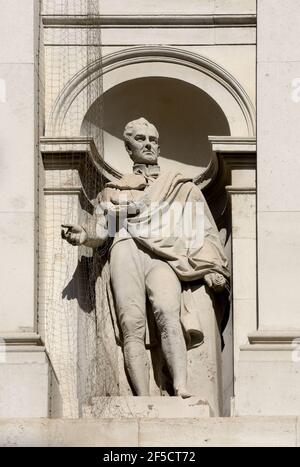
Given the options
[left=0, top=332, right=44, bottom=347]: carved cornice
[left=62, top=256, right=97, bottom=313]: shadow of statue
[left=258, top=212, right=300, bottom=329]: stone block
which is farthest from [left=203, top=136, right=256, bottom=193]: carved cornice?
[left=0, top=332, right=44, bottom=347]: carved cornice

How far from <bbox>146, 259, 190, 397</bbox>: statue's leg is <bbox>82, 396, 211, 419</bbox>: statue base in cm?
20

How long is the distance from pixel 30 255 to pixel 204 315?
141 centimetres

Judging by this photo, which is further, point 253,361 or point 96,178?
point 96,178

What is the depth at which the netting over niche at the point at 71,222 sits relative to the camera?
849 inches

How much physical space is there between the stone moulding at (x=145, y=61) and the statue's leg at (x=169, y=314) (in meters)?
1.51

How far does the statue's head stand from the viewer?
870 inches

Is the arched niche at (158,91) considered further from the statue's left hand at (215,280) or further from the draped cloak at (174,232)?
the statue's left hand at (215,280)

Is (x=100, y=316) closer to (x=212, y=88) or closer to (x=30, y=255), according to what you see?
(x=30, y=255)

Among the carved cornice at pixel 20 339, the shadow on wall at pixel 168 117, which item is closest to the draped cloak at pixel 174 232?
the carved cornice at pixel 20 339

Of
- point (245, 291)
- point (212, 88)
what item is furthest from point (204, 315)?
point (212, 88)

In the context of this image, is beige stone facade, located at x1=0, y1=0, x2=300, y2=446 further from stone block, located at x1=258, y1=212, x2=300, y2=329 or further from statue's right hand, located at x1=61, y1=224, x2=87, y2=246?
statue's right hand, located at x1=61, y1=224, x2=87, y2=246

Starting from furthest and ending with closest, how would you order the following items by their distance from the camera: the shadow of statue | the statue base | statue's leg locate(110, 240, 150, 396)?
the shadow of statue → statue's leg locate(110, 240, 150, 396) → the statue base

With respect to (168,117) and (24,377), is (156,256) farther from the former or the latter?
(168,117)

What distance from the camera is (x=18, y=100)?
860 inches
